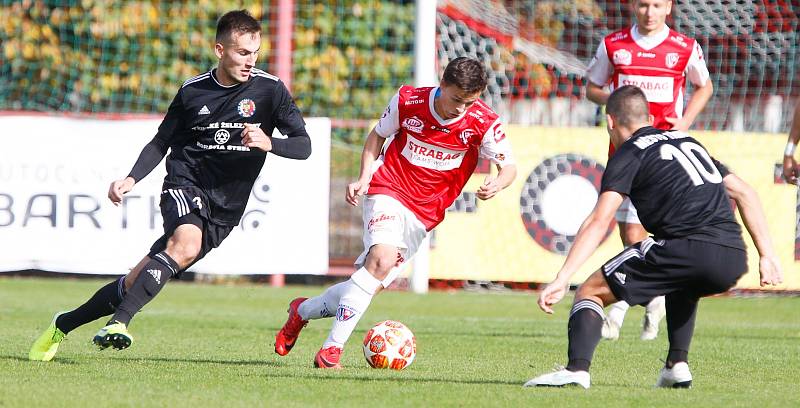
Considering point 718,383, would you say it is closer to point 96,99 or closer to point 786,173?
point 786,173

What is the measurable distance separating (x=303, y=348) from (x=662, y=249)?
10.1 ft

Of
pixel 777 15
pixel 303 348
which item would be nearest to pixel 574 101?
pixel 777 15

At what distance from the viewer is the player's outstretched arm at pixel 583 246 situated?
5.25 metres

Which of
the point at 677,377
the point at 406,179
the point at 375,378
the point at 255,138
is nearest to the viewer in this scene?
the point at 677,377

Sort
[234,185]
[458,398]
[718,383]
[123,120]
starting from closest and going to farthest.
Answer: [458,398], [718,383], [234,185], [123,120]

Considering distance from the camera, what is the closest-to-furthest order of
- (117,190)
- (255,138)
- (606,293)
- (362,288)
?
(606,293), (255,138), (117,190), (362,288)

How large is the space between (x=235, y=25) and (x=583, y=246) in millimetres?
2414

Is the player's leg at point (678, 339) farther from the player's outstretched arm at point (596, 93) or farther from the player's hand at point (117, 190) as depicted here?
the player's outstretched arm at point (596, 93)

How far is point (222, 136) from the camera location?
22.6ft

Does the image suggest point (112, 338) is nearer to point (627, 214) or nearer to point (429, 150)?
point (429, 150)

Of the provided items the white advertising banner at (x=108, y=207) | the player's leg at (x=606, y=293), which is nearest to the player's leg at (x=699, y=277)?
the player's leg at (x=606, y=293)

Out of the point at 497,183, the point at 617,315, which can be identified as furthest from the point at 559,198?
the point at 497,183

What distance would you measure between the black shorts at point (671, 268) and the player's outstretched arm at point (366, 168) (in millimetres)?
1570

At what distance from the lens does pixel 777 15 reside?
1510 centimetres
